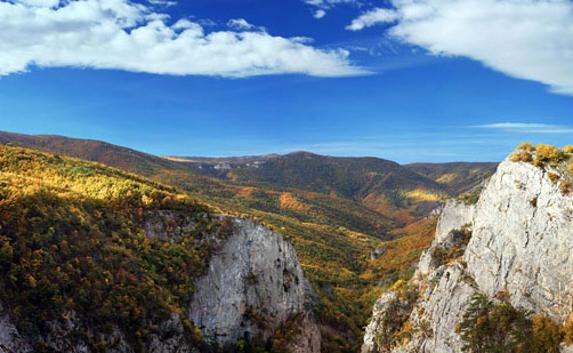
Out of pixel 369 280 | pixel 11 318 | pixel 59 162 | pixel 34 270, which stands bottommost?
pixel 369 280

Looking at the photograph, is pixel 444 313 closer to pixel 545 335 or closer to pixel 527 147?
pixel 545 335

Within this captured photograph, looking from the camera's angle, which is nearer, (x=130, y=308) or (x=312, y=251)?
(x=130, y=308)

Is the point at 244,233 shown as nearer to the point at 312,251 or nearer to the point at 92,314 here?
the point at 92,314

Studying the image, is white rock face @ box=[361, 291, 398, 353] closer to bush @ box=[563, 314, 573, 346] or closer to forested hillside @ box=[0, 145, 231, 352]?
forested hillside @ box=[0, 145, 231, 352]

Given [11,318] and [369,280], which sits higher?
[11,318]

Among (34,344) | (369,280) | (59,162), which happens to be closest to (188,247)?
(34,344)

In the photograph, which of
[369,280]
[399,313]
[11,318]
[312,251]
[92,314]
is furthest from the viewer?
[312,251]

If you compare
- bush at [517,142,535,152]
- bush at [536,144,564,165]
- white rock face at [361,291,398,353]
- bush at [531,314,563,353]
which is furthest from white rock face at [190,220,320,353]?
bush at [536,144,564,165]
